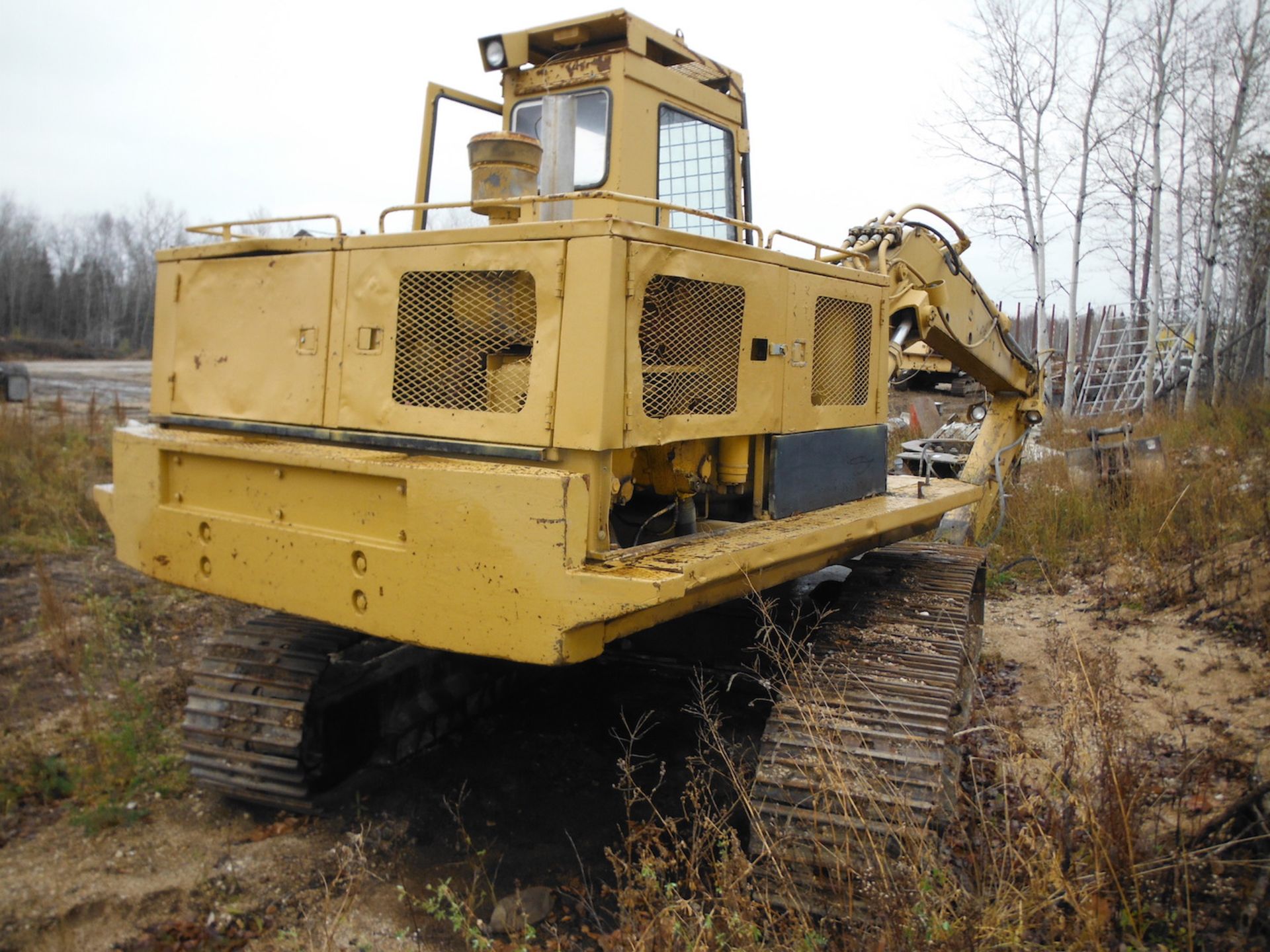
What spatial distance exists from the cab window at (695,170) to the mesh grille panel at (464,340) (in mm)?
1235

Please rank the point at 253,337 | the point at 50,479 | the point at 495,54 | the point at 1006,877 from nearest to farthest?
→ 1. the point at 1006,877
2. the point at 253,337
3. the point at 495,54
4. the point at 50,479

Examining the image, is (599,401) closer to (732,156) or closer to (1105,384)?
(732,156)

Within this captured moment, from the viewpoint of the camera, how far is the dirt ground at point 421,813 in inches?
128

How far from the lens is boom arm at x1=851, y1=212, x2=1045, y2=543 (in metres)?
5.02

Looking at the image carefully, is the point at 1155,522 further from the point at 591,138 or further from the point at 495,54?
the point at 495,54

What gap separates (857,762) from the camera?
2969 millimetres

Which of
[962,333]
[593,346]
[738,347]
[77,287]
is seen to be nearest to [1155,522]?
[962,333]

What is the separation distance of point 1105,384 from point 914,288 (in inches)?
583

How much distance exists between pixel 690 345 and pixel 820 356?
Answer: 89cm

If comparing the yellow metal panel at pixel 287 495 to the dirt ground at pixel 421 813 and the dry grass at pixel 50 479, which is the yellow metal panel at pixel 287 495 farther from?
the dry grass at pixel 50 479

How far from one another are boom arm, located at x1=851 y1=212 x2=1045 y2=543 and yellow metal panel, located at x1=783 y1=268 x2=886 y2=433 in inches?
9.1

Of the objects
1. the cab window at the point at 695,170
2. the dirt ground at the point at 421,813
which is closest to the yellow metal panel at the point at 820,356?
the cab window at the point at 695,170

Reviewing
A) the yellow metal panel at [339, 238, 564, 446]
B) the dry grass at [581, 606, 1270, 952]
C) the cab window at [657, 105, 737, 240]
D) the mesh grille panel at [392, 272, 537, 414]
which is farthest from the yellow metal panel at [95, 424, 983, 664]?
the cab window at [657, 105, 737, 240]

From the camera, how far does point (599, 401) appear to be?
2816 millimetres
